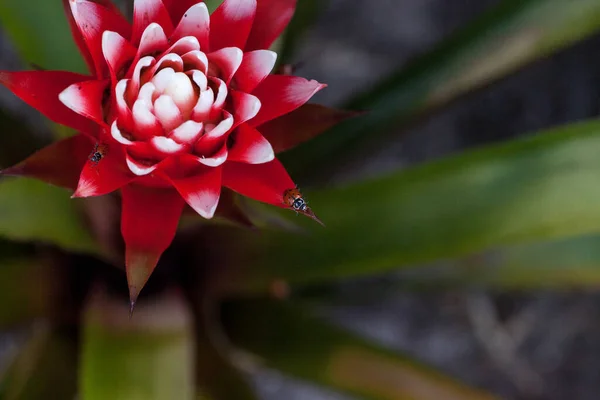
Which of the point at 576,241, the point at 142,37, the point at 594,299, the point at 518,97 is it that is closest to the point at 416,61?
the point at 576,241

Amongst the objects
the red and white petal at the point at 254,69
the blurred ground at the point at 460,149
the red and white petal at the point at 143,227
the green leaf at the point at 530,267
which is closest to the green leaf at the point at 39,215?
the red and white petal at the point at 143,227

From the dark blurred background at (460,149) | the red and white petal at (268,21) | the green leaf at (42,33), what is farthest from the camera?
the dark blurred background at (460,149)

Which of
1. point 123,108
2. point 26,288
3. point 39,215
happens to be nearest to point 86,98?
point 123,108

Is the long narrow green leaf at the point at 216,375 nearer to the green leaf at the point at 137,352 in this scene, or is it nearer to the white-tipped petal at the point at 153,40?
the green leaf at the point at 137,352

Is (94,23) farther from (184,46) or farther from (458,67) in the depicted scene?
(458,67)

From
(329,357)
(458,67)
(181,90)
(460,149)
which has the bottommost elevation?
(329,357)
